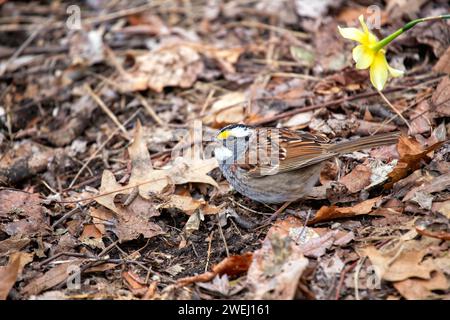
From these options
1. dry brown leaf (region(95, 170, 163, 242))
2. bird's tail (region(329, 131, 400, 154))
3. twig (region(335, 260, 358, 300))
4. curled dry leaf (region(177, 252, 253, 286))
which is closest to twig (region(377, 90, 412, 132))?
bird's tail (region(329, 131, 400, 154))

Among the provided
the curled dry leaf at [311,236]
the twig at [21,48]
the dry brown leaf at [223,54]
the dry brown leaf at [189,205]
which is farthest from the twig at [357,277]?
the twig at [21,48]

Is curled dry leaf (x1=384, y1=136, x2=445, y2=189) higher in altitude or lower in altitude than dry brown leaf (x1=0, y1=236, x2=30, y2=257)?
higher

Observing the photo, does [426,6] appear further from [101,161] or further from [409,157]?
[101,161]

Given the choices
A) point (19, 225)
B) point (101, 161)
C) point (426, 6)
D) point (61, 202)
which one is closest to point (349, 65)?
point (426, 6)

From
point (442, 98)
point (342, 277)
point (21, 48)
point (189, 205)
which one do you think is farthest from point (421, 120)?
point (21, 48)

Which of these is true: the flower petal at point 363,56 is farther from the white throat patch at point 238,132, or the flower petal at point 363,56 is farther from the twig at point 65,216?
the twig at point 65,216

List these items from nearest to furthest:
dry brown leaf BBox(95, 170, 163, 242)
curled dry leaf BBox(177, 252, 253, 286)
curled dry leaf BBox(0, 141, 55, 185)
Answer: curled dry leaf BBox(177, 252, 253, 286)
dry brown leaf BBox(95, 170, 163, 242)
curled dry leaf BBox(0, 141, 55, 185)

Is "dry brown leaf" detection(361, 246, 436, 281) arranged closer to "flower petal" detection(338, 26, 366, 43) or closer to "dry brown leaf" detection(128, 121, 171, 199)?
"flower petal" detection(338, 26, 366, 43)
